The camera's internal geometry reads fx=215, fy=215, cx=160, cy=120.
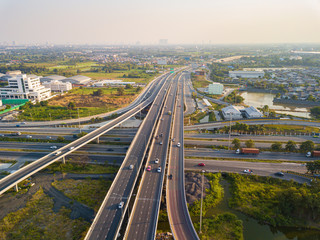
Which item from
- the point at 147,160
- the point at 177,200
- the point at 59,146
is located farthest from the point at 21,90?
the point at 177,200

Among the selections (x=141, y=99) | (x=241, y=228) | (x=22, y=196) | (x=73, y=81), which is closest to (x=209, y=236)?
(x=241, y=228)

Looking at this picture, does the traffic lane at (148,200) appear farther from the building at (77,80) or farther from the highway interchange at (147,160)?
the building at (77,80)

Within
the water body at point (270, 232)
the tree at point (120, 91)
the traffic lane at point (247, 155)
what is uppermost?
the tree at point (120, 91)

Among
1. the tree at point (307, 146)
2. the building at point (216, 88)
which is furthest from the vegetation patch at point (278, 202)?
the building at point (216, 88)

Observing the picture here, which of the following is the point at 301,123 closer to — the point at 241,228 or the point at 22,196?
the point at 241,228

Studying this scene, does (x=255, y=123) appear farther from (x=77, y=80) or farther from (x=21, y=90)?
(x=77, y=80)
